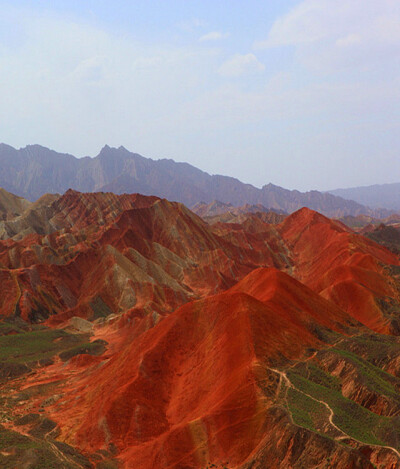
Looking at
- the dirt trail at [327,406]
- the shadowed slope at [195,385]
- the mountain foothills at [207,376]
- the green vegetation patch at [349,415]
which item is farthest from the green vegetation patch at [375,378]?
the dirt trail at [327,406]

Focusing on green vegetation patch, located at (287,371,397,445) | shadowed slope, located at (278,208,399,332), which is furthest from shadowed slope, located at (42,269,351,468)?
shadowed slope, located at (278,208,399,332)

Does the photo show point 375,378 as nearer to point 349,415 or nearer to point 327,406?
point 349,415

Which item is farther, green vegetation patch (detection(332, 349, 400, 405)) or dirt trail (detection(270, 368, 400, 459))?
green vegetation patch (detection(332, 349, 400, 405))

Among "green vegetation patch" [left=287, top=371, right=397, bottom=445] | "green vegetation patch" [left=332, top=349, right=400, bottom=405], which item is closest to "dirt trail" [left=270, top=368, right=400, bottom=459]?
"green vegetation patch" [left=287, top=371, right=397, bottom=445]

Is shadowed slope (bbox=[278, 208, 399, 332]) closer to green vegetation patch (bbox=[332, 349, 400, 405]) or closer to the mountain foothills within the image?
the mountain foothills

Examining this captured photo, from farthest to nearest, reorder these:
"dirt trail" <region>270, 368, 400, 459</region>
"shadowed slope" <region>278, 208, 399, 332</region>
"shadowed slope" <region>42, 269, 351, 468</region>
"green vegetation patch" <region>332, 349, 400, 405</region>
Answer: "shadowed slope" <region>278, 208, 399, 332</region>
"green vegetation patch" <region>332, 349, 400, 405</region>
"shadowed slope" <region>42, 269, 351, 468</region>
"dirt trail" <region>270, 368, 400, 459</region>

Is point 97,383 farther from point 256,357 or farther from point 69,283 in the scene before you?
point 69,283

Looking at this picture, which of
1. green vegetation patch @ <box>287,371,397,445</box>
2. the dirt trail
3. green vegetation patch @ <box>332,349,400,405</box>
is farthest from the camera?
green vegetation patch @ <box>332,349,400,405</box>

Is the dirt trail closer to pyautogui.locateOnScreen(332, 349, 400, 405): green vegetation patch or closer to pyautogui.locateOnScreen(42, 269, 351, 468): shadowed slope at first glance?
pyautogui.locateOnScreen(42, 269, 351, 468): shadowed slope

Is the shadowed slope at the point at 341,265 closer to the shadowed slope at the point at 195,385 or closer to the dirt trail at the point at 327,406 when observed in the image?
the shadowed slope at the point at 195,385

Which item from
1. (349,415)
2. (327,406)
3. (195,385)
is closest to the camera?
(349,415)

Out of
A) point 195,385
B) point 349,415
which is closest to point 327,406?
point 349,415
